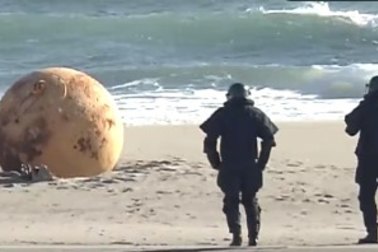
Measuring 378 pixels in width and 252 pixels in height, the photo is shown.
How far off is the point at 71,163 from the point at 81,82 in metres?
0.84

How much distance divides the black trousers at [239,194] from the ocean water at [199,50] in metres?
8.35

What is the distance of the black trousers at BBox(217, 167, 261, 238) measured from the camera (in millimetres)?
9219

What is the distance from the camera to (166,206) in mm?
11344

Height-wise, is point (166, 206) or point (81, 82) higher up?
point (81, 82)

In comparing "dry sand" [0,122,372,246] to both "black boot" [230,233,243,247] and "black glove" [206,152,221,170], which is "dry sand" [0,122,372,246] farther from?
"black glove" [206,152,221,170]

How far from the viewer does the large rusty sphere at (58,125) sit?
12.2 metres

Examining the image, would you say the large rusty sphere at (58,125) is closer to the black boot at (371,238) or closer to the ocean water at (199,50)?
the black boot at (371,238)

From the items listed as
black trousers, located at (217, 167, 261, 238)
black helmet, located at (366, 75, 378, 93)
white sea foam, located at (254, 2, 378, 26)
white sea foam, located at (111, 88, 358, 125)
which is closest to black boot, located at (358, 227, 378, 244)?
black trousers, located at (217, 167, 261, 238)

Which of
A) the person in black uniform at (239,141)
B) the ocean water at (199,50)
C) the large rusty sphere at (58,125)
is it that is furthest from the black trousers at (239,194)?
the ocean water at (199,50)

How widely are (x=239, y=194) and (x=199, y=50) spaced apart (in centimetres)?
2107

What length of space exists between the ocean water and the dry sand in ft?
14.9

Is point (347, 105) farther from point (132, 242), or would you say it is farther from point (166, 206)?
point (132, 242)

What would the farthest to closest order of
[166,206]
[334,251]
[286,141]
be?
[286,141] → [166,206] → [334,251]

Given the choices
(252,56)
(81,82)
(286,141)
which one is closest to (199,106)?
(286,141)
